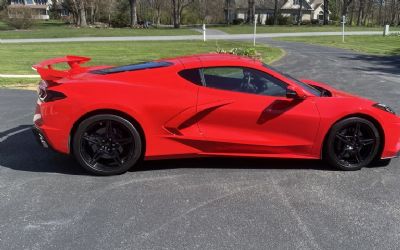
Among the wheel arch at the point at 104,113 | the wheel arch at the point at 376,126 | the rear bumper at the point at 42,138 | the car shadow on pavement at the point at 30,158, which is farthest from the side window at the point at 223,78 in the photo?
the rear bumper at the point at 42,138

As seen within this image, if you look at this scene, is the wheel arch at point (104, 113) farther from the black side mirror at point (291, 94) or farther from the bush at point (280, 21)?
the bush at point (280, 21)

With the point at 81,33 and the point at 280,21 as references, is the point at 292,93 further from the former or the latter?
the point at 280,21

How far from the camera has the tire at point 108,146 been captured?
16.2ft

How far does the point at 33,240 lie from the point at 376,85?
10.9m

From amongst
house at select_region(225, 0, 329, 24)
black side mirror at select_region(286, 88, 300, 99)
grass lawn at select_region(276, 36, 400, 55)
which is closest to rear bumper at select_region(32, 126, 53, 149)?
black side mirror at select_region(286, 88, 300, 99)

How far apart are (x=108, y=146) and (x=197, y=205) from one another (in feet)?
4.33

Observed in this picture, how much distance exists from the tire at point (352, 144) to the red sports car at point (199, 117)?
0.01 metres

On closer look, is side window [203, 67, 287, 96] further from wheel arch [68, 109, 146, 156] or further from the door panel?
wheel arch [68, 109, 146, 156]

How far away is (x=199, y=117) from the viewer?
16.4 ft

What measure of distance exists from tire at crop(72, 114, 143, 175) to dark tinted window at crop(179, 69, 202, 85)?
0.80 m

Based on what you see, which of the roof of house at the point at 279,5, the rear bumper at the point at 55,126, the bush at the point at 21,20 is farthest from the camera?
the roof of house at the point at 279,5

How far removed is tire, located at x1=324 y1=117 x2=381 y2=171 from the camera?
16.8 ft

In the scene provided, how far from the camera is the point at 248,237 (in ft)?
12.0

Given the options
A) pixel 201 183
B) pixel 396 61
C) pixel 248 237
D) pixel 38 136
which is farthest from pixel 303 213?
pixel 396 61
